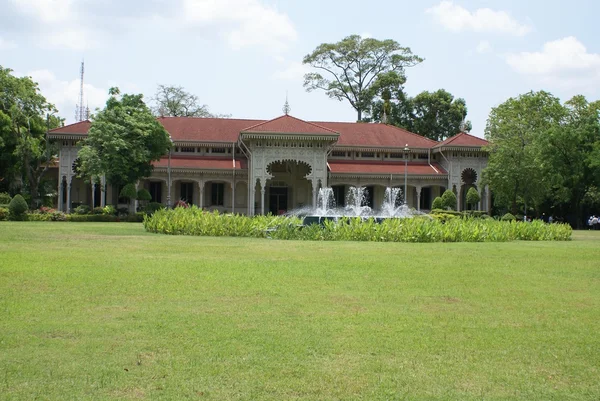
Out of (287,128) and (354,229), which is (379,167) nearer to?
(287,128)

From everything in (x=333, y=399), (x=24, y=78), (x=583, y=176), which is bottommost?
(x=333, y=399)

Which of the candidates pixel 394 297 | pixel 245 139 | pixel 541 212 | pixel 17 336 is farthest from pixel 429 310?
pixel 541 212

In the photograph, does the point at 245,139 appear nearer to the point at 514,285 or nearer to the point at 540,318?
the point at 514,285

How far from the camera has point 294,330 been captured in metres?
7.30

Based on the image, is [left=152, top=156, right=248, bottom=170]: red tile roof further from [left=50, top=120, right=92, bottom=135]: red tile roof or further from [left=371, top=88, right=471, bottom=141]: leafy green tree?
[left=371, top=88, right=471, bottom=141]: leafy green tree

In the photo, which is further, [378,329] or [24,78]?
[24,78]

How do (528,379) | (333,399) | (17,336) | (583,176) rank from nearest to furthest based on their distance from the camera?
(333,399)
(528,379)
(17,336)
(583,176)

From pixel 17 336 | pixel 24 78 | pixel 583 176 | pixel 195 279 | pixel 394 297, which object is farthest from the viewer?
pixel 24 78

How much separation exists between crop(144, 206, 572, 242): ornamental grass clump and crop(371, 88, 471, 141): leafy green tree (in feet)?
111

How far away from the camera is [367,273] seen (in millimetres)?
11891

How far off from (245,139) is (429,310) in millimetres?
32251

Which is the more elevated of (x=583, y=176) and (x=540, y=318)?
(x=583, y=176)

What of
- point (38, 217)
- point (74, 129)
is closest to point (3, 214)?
point (38, 217)

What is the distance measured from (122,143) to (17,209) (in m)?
6.37
